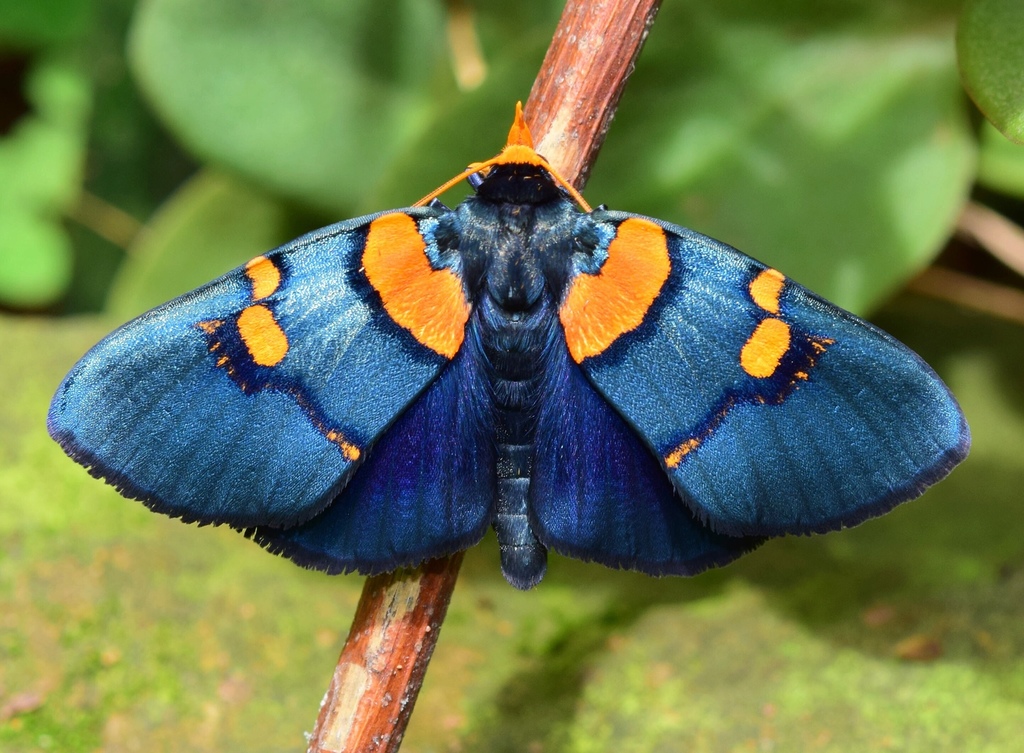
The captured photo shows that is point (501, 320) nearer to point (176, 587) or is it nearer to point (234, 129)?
point (176, 587)

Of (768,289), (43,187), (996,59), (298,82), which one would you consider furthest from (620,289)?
(43,187)

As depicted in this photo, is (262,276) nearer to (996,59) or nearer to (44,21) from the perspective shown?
(996,59)

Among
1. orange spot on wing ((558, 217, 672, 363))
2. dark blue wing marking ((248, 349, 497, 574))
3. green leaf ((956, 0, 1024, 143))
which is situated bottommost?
dark blue wing marking ((248, 349, 497, 574))

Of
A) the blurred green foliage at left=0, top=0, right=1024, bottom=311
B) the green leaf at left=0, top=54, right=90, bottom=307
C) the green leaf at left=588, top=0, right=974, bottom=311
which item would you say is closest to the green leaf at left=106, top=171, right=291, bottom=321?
the blurred green foliage at left=0, top=0, right=1024, bottom=311

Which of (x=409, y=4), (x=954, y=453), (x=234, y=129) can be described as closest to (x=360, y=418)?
(x=954, y=453)

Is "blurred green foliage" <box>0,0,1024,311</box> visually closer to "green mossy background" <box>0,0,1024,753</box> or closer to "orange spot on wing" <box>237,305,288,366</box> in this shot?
"green mossy background" <box>0,0,1024,753</box>

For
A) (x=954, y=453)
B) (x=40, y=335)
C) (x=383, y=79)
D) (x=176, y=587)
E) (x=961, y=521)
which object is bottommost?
(x=961, y=521)

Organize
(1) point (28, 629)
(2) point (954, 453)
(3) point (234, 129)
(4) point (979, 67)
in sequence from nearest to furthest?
(2) point (954, 453) → (4) point (979, 67) → (1) point (28, 629) → (3) point (234, 129)

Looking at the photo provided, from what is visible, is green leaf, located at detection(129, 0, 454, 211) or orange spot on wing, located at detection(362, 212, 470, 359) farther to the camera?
green leaf, located at detection(129, 0, 454, 211)
